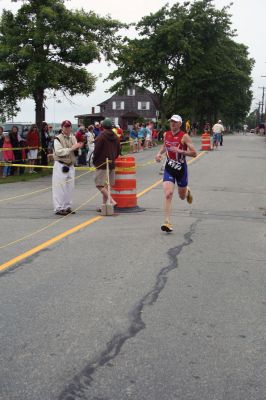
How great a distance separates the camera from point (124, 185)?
11656 millimetres

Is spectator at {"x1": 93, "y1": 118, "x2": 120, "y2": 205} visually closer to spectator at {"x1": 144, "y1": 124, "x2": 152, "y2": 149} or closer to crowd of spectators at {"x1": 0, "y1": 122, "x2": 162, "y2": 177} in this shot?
crowd of spectators at {"x1": 0, "y1": 122, "x2": 162, "y2": 177}

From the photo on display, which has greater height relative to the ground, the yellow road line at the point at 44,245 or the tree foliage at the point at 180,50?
the tree foliage at the point at 180,50

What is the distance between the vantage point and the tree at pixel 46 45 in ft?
64.6

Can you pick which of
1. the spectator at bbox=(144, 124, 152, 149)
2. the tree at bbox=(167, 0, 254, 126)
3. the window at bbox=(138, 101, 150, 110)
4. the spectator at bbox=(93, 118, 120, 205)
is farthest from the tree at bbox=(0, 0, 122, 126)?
the window at bbox=(138, 101, 150, 110)

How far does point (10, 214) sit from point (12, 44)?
10544 millimetres

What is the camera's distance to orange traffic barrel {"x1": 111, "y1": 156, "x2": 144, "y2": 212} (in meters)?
11.7

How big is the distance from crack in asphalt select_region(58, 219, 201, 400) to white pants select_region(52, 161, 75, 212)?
4.56 m

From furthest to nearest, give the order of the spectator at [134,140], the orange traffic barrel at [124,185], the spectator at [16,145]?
the spectator at [134,140]
the spectator at [16,145]
the orange traffic barrel at [124,185]

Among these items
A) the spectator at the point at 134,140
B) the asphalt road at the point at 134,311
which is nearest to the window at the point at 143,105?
the spectator at the point at 134,140

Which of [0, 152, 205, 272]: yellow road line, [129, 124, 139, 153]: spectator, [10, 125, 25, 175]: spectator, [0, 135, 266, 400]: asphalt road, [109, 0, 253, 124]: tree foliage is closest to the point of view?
[0, 135, 266, 400]: asphalt road

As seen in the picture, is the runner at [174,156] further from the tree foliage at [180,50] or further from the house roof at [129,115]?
the house roof at [129,115]

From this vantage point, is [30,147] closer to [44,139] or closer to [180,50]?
[44,139]

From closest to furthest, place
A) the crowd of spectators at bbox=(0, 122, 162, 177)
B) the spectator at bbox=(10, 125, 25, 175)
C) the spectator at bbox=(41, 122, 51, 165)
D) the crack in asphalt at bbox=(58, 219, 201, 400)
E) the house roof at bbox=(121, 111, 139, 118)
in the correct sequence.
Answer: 1. the crack in asphalt at bbox=(58, 219, 201, 400)
2. the crowd of spectators at bbox=(0, 122, 162, 177)
3. the spectator at bbox=(10, 125, 25, 175)
4. the spectator at bbox=(41, 122, 51, 165)
5. the house roof at bbox=(121, 111, 139, 118)

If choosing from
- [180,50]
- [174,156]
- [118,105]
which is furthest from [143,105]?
[174,156]
